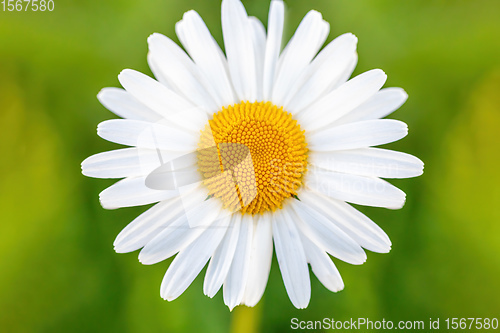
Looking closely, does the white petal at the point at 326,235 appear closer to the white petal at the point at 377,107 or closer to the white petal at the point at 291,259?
the white petal at the point at 291,259

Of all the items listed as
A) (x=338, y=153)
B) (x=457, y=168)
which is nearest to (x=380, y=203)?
(x=338, y=153)

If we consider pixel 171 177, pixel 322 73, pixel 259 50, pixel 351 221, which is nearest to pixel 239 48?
pixel 259 50

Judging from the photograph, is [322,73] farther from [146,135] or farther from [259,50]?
[146,135]

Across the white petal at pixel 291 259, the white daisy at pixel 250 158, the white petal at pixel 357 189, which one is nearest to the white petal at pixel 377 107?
the white daisy at pixel 250 158

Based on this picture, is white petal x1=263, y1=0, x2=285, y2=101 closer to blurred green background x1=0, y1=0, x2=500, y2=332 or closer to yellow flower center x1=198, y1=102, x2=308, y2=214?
yellow flower center x1=198, y1=102, x2=308, y2=214

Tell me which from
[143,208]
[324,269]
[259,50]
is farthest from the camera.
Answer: [143,208]

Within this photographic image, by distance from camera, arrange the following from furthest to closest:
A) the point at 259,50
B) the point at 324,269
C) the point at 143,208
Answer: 1. the point at 143,208
2. the point at 259,50
3. the point at 324,269

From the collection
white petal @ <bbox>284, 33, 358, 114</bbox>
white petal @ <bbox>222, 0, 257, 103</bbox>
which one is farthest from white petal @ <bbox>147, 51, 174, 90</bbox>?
white petal @ <bbox>284, 33, 358, 114</bbox>
